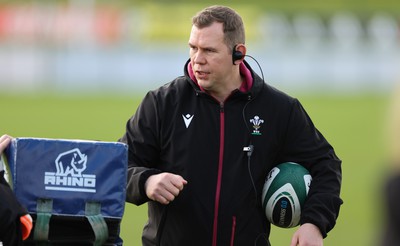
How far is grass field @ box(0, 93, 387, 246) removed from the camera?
41.6 ft

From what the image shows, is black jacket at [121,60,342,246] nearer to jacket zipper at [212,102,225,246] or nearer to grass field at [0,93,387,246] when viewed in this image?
jacket zipper at [212,102,225,246]

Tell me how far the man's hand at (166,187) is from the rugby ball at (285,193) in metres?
0.60

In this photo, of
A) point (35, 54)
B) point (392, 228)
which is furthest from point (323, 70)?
point (392, 228)

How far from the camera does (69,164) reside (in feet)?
17.9

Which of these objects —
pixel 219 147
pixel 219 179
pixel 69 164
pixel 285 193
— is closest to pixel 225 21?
pixel 219 147

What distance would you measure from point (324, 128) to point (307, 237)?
56.9 feet

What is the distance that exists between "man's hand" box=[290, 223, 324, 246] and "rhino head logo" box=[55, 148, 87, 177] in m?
1.25

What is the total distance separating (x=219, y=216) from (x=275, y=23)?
114 ft

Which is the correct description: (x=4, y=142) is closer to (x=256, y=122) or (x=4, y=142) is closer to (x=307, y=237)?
(x=256, y=122)

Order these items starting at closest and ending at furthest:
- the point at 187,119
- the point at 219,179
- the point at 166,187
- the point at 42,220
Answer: the point at 42,220 → the point at 166,187 → the point at 219,179 → the point at 187,119

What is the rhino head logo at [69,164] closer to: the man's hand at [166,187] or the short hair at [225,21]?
the man's hand at [166,187]

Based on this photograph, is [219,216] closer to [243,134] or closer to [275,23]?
[243,134]

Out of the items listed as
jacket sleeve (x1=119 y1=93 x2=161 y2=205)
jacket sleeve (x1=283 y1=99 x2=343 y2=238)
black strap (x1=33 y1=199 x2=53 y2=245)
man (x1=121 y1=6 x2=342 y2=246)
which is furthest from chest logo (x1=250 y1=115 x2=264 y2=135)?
black strap (x1=33 y1=199 x2=53 y2=245)

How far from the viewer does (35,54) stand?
37.2 m
